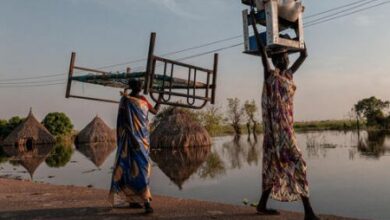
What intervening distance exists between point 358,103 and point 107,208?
189 feet

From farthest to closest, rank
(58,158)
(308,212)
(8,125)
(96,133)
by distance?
(8,125), (96,133), (58,158), (308,212)

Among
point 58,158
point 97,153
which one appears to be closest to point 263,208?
point 58,158

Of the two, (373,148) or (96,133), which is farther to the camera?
(96,133)

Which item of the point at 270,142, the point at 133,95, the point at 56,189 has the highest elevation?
the point at 133,95

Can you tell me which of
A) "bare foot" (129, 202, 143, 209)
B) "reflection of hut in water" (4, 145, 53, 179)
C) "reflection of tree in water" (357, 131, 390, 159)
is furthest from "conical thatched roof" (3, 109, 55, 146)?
"bare foot" (129, 202, 143, 209)

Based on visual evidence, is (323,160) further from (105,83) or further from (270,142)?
(270,142)

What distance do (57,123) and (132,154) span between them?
137 ft

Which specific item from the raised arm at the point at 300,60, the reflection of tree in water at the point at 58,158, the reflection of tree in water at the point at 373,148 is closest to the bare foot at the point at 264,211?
the raised arm at the point at 300,60

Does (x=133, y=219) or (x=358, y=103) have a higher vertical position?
(x=358, y=103)

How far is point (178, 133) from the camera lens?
25406mm

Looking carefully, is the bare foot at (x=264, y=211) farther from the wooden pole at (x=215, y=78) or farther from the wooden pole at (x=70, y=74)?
the wooden pole at (x=70, y=74)

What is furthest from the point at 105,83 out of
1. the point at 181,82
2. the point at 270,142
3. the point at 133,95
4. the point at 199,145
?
the point at 199,145

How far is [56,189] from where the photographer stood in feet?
25.1

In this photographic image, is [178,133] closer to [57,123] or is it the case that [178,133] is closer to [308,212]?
[308,212]
